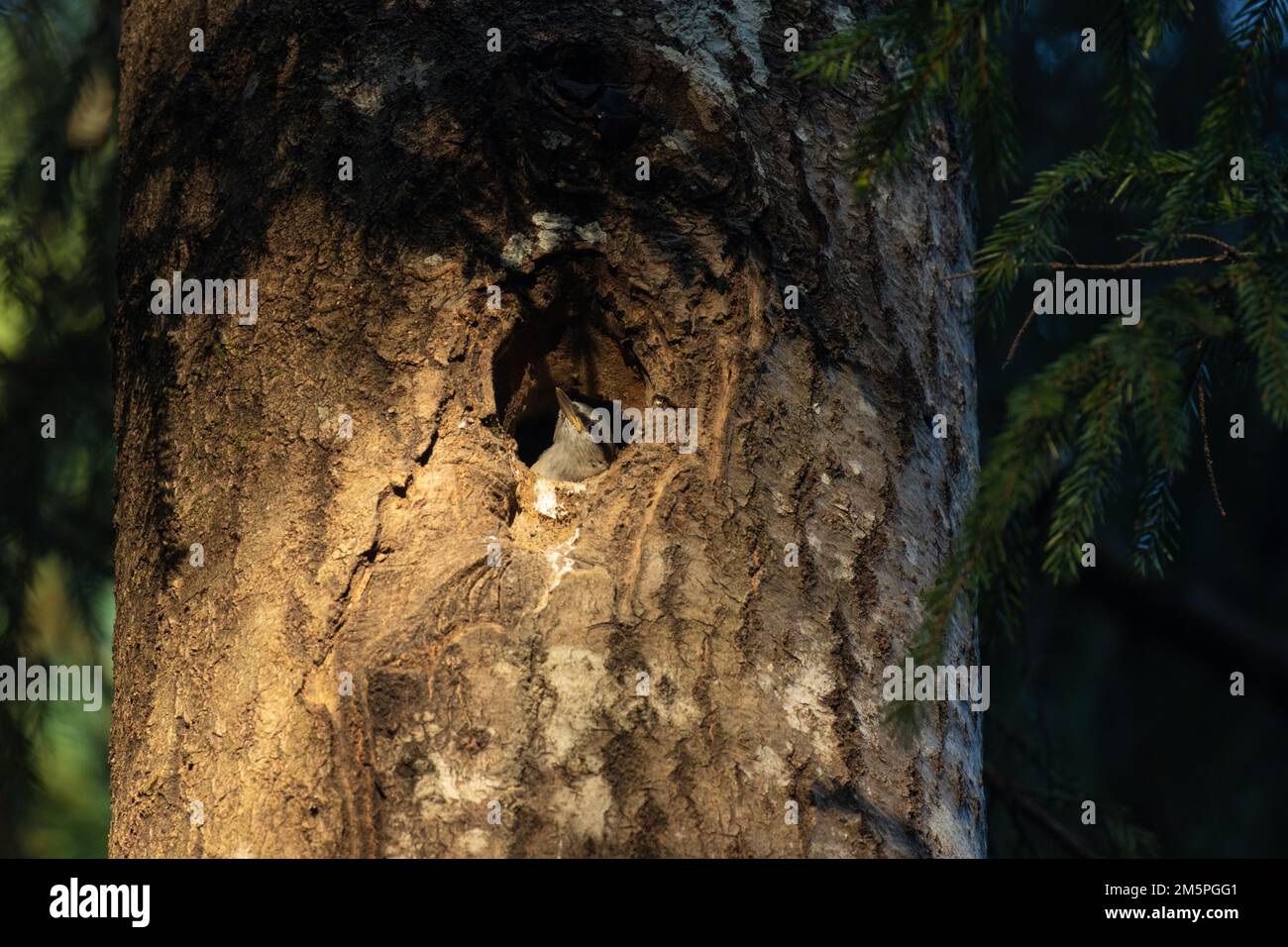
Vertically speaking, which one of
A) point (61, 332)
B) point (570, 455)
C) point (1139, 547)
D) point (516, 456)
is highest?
point (61, 332)

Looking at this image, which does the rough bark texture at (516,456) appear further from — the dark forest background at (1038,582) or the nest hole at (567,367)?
the dark forest background at (1038,582)

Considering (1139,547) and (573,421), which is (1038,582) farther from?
(1139,547)

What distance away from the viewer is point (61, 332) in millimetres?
3484

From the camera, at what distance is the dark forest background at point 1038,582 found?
11.3ft

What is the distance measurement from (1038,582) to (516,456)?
2990 mm

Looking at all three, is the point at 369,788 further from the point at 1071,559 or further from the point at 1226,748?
the point at 1226,748

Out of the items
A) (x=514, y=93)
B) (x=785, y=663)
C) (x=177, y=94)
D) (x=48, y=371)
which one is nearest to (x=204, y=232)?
(x=177, y=94)

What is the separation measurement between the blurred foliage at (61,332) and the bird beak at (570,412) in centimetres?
152

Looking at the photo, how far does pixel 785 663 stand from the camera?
162cm

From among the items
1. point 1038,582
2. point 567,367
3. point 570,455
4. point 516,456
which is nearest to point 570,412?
point 570,455

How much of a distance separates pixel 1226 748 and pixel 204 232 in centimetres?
404

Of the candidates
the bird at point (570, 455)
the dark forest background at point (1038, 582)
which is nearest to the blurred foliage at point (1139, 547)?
the dark forest background at point (1038, 582)

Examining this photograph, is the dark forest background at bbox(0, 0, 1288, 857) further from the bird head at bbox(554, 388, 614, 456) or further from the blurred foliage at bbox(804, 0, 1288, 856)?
the bird head at bbox(554, 388, 614, 456)

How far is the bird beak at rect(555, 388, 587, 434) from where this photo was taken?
2.72 metres
